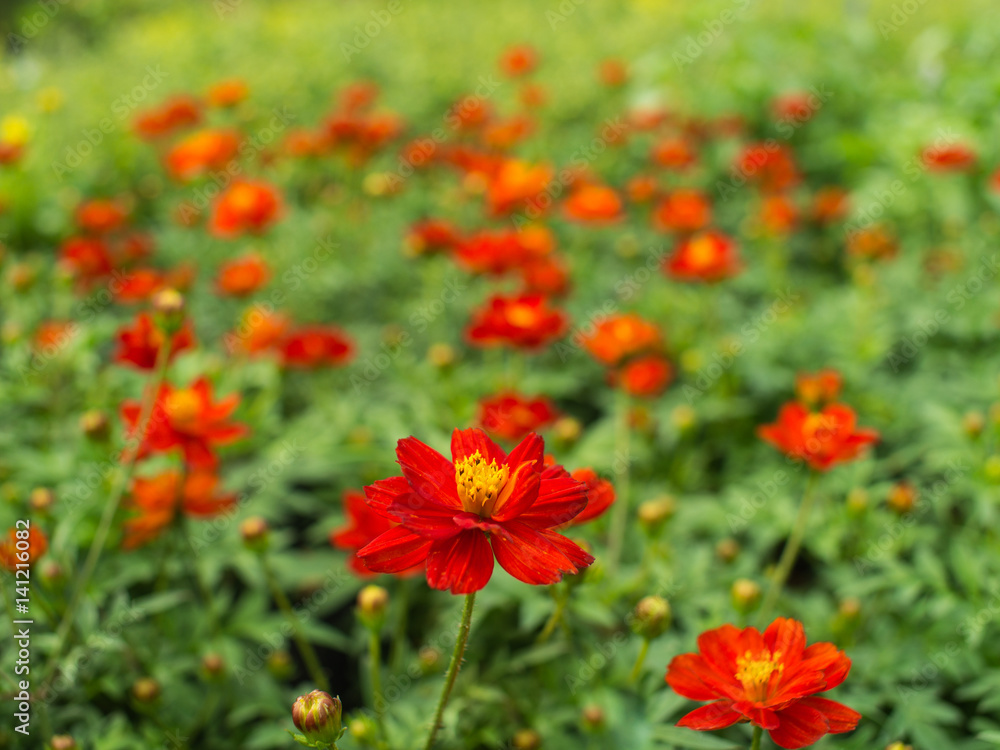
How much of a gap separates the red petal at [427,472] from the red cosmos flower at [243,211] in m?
1.67

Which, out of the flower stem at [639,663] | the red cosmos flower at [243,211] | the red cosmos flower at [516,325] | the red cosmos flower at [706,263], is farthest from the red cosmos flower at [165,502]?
the red cosmos flower at [706,263]

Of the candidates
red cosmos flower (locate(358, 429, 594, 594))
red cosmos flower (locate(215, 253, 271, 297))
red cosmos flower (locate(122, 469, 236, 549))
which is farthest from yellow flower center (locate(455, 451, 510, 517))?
red cosmos flower (locate(215, 253, 271, 297))

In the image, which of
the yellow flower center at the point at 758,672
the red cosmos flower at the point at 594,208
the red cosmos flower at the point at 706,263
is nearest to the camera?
the yellow flower center at the point at 758,672

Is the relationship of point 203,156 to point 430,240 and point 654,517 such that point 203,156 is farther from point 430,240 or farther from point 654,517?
point 654,517

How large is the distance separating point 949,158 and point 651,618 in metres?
2.12

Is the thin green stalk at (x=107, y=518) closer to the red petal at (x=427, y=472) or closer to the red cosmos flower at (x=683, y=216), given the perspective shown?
the red petal at (x=427, y=472)

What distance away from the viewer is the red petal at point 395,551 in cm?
86

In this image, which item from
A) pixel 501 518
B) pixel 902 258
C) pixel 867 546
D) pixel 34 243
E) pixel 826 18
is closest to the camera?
pixel 501 518

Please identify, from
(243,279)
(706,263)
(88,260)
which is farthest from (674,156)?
(88,260)

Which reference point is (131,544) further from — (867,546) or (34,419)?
(867,546)

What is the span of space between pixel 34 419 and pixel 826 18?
4.83 meters

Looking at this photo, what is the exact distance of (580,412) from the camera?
99.9 inches

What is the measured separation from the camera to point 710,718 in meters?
0.90

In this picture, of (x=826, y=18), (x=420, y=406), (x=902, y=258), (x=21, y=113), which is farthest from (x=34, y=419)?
(x=826, y=18)
